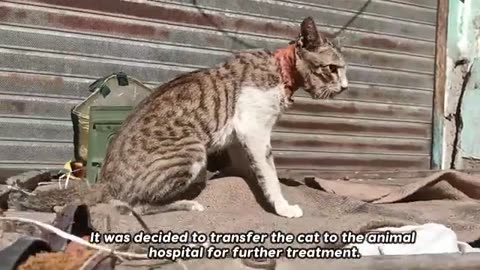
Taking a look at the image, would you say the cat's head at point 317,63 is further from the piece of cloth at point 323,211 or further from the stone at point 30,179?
the stone at point 30,179

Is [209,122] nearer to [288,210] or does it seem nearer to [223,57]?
[288,210]

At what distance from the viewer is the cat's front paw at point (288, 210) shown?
130 inches

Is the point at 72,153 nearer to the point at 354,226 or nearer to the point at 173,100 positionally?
the point at 173,100

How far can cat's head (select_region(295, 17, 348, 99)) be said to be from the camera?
11.7 feet

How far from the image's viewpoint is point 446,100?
6.05 meters

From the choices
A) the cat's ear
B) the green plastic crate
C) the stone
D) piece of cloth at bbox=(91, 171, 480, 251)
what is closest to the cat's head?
the cat's ear

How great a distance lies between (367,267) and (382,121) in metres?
4.14

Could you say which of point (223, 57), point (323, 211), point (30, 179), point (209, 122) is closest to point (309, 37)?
point (209, 122)

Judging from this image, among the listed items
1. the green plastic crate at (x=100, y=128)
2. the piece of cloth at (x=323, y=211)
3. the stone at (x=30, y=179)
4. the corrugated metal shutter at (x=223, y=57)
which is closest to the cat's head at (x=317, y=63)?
the piece of cloth at (x=323, y=211)

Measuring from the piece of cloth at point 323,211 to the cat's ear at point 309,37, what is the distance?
29.9 inches

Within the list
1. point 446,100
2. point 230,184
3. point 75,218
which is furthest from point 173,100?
point 446,100

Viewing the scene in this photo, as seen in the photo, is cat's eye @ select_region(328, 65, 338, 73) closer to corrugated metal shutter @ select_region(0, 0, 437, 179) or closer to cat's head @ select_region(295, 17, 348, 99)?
cat's head @ select_region(295, 17, 348, 99)

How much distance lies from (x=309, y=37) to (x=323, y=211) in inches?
34.3

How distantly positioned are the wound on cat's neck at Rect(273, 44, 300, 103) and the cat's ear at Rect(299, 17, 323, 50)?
9cm
